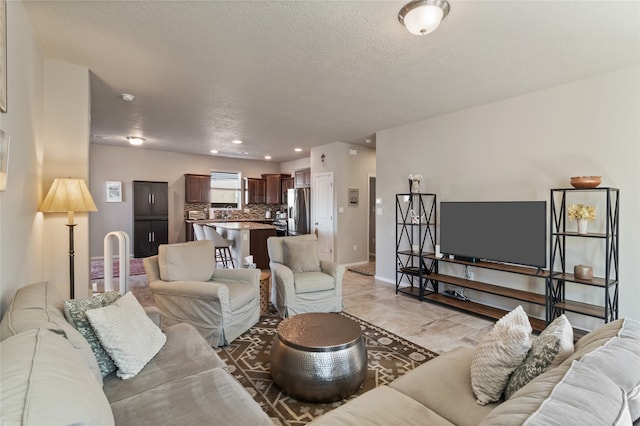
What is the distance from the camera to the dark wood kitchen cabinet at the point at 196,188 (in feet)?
26.7

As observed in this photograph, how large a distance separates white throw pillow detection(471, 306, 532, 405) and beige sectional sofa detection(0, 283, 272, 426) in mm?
972

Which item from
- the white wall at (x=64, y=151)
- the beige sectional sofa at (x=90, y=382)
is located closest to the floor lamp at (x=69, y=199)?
the white wall at (x=64, y=151)

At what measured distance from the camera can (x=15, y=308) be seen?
1.47 meters

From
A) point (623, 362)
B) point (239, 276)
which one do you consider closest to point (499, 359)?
point (623, 362)

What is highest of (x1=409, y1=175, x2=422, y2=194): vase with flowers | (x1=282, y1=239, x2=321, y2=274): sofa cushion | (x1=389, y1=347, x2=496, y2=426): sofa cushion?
(x1=409, y1=175, x2=422, y2=194): vase with flowers

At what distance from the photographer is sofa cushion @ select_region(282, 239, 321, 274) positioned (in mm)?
3926

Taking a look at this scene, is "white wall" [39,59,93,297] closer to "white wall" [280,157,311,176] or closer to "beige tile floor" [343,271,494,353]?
"beige tile floor" [343,271,494,353]

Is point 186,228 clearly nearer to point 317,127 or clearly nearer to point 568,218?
point 317,127

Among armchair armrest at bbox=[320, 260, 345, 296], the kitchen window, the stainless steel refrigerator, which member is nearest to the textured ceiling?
armchair armrest at bbox=[320, 260, 345, 296]

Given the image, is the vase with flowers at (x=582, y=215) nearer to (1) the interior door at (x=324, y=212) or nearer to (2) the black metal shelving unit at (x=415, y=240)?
(2) the black metal shelving unit at (x=415, y=240)

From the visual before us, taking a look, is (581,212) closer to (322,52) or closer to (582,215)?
(582,215)

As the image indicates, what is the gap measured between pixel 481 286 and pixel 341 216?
3314 millimetres

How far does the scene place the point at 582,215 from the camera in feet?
9.91

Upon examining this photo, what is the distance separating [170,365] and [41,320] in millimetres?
648
